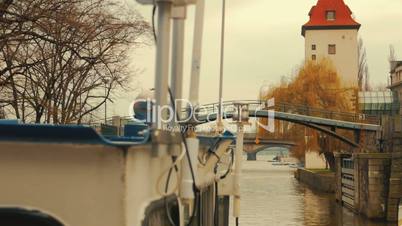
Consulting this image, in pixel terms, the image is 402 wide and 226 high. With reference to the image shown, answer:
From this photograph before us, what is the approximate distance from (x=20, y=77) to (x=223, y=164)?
1444 centimetres

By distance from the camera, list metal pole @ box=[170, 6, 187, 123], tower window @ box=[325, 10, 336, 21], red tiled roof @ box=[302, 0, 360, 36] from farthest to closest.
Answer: tower window @ box=[325, 10, 336, 21]
red tiled roof @ box=[302, 0, 360, 36]
metal pole @ box=[170, 6, 187, 123]

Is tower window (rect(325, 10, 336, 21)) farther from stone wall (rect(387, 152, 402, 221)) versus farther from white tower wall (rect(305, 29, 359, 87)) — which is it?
stone wall (rect(387, 152, 402, 221))

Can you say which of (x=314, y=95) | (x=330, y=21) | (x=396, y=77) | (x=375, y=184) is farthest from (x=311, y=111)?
(x=330, y=21)

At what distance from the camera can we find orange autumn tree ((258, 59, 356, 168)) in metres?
41.0

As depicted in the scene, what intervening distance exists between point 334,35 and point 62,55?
61819 mm

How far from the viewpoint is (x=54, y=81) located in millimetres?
19344

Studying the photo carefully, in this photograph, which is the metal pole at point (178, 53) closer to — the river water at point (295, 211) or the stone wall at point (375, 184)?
the river water at point (295, 211)

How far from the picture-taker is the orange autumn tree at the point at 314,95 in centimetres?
4097

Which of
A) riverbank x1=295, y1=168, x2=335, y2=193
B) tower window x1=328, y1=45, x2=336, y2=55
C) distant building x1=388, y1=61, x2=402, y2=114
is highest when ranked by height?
tower window x1=328, y1=45, x2=336, y2=55

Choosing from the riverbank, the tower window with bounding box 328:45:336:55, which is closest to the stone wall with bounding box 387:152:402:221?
the riverbank

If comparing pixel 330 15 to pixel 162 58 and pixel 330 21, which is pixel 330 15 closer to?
pixel 330 21

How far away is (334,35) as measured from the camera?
76.9 m

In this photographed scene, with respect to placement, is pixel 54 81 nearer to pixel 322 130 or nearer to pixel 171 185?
pixel 171 185

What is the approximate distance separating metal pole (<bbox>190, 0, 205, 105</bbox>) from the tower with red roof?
69.4 metres
